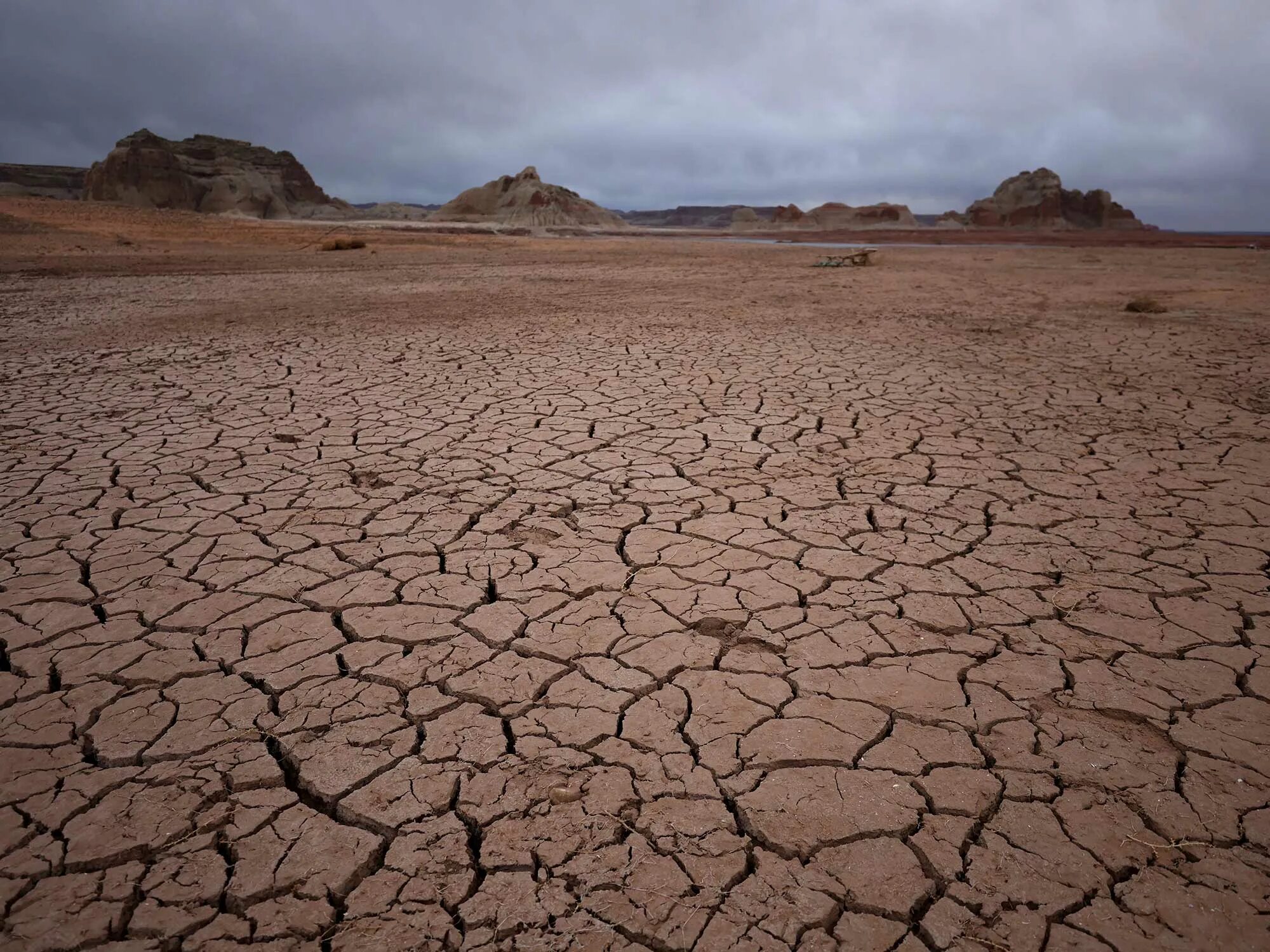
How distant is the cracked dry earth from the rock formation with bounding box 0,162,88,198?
81.3 m

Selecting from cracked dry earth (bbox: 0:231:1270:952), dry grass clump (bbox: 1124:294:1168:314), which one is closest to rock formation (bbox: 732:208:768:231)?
dry grass clump (bbox: 1124:294:1168:314)

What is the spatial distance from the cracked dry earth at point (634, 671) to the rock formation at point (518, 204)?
54.2 m

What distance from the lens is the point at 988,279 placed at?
41.9 ft

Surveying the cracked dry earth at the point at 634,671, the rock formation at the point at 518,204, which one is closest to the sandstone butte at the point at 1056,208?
the rock formation at the point at 518,204

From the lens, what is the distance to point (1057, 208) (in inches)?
2060

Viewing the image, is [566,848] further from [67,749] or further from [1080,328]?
[1080,328]

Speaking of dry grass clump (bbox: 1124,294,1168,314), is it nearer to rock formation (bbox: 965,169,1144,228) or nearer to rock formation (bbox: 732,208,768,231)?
rock formation (bbox: 965,169,1144,228)

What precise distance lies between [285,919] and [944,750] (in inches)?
58.2

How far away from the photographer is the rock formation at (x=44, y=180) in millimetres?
63562

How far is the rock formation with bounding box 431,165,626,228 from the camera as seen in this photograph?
55500mm

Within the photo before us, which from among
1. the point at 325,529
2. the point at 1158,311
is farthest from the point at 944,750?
the point at 1158,311

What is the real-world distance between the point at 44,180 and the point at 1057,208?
89.4 metres

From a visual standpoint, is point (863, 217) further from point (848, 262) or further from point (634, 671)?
point (634, 671)

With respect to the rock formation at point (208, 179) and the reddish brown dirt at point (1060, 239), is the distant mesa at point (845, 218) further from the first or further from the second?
the rock formation at point (208, 179)
